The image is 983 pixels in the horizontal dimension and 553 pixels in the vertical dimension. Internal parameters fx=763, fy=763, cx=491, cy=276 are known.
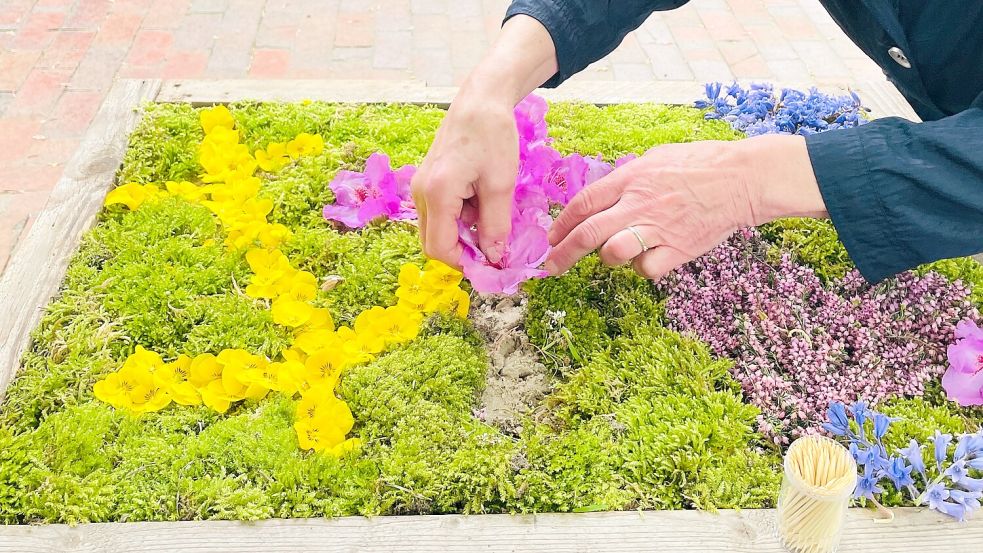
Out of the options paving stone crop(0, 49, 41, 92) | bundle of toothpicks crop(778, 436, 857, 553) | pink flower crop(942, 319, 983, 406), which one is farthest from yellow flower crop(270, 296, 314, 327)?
paving stone crop(0, 49, 41, 92)

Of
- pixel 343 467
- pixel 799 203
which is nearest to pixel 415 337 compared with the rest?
pixel 343 467

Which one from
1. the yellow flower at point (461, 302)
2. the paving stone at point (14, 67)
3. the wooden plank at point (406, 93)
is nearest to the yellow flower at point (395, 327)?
the yellow flower at point (461, 302)

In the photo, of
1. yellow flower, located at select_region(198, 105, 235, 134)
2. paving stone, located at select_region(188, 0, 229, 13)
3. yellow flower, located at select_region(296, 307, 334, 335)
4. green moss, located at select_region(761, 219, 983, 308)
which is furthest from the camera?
paving stone, located at select_region(188, 0, 229, 13)

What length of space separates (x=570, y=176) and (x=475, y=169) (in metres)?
0.49

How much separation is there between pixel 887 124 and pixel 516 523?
101cm

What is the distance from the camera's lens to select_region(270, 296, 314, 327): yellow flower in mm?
1669

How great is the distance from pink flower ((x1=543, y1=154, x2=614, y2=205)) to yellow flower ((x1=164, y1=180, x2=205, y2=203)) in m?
0.92

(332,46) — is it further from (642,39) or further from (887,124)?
(887,124)

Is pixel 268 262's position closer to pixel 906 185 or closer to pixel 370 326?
pixel 370 326

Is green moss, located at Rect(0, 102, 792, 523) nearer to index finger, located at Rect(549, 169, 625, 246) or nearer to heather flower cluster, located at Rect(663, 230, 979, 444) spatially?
heather flower cluster, located at Rect(663, 230, 979, 444)

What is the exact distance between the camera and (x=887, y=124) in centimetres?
143

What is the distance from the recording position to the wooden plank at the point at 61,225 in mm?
1653

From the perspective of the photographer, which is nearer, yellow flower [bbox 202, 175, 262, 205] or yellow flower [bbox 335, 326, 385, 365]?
yellow flower [bbox 335, 326, 385, 365]

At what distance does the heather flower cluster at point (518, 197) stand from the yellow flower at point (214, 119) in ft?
1.43
